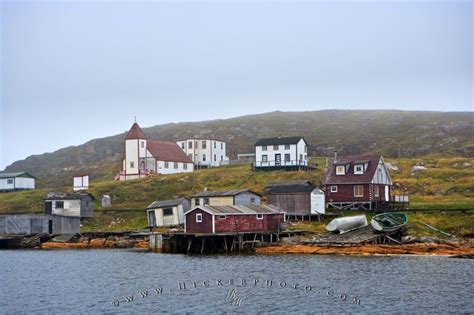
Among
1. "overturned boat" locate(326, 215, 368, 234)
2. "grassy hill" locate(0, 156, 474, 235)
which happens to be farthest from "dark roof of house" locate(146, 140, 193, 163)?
"overturned boat" locate(326, 215, 368, 234)

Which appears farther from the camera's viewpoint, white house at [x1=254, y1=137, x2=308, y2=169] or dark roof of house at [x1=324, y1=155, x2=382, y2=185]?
white house at [x1=254, y1=137, x2=308, y2=169]

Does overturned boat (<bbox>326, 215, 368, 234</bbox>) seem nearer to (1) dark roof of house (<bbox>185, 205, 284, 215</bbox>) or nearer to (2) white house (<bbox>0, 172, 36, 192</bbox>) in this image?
(1) dark roof of house (<bbox>185, 205, 284, 215</bbox>)

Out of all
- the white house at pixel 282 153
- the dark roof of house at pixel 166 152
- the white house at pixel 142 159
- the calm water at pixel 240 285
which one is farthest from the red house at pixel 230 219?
the dark roof of house at pixel 166 152

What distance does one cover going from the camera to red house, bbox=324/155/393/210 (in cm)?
8425

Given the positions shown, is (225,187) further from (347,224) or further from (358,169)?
(347,224)

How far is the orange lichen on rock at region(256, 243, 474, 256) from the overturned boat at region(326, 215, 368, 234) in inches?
184

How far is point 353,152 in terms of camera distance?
16538cm

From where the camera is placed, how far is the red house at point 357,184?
84.2 m

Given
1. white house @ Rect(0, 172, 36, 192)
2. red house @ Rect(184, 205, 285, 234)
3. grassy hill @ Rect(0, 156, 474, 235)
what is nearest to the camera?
red house @ Rect(184, 205, 285, 234)

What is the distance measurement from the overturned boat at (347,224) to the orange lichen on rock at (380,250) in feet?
15.3

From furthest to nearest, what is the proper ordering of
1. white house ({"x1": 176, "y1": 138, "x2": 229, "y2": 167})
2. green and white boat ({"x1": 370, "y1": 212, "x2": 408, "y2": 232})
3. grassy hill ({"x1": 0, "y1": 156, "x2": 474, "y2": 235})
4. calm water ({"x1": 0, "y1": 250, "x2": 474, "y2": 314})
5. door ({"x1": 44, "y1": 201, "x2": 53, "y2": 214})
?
white house ({"x1": 176, "y1": 138, "x2": 229, "y2": 167})
door ({"x1": 44, "y1": 201, "x2": 53, "y2": 214})
grassy hill ({"x1": 0, "y1": 156, "x2": 474, "y2": 235})
green and white boat ({"x1": 370, "y1": 212, "x2": 408, "y2": 232})
calm water ({"x1": 0, "y1": 250, "x2": 474, "y2": 314})

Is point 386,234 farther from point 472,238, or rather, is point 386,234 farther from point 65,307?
point 65,307

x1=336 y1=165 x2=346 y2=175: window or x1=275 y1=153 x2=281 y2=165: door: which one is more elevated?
x1=275 y1=153 x2=281 y2=165: door

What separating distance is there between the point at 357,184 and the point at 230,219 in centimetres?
1984
